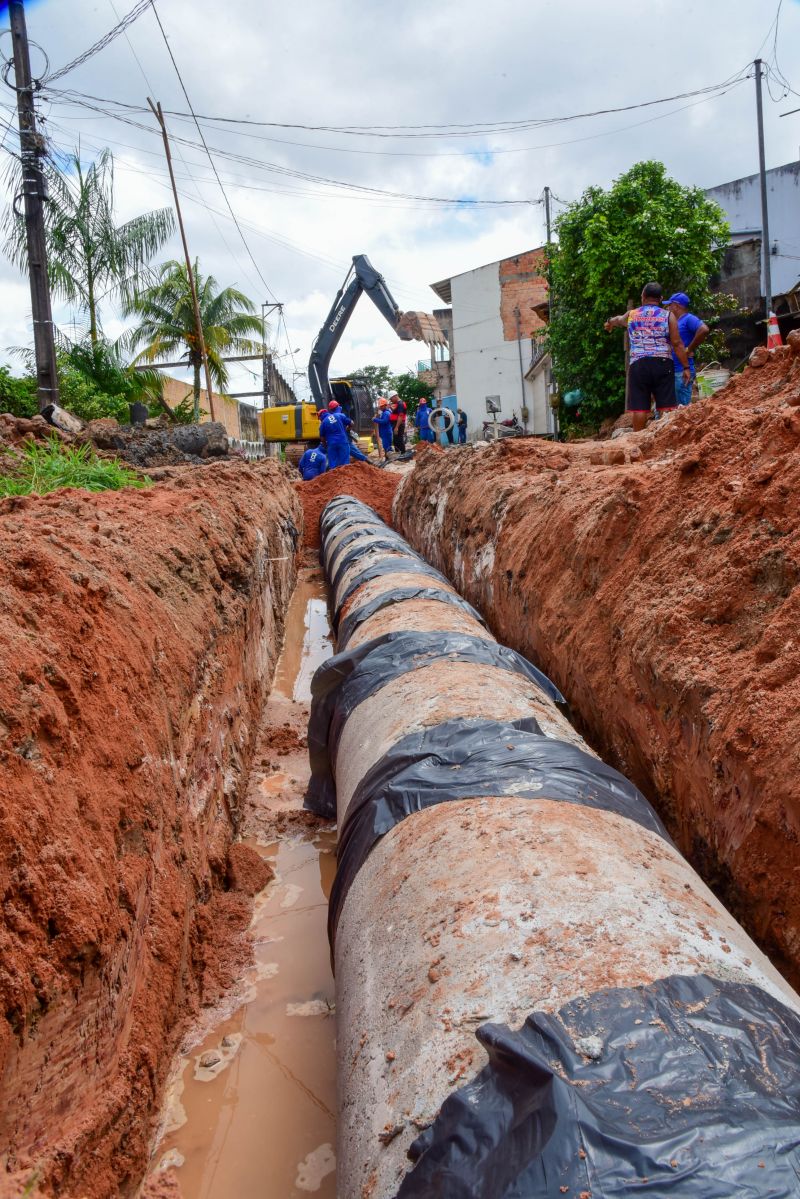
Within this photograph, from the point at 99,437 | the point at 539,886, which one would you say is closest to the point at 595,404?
the point at 99,437

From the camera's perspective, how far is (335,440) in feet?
46.5

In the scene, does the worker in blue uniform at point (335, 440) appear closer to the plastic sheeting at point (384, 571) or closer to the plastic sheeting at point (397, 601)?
the plastic sheeting at point (384, 571)

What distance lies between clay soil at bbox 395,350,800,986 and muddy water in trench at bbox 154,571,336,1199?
1211mm

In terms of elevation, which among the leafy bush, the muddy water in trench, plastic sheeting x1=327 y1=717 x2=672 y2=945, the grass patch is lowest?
the muddy water in trench

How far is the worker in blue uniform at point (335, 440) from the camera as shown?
46.2ft

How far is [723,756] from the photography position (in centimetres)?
200

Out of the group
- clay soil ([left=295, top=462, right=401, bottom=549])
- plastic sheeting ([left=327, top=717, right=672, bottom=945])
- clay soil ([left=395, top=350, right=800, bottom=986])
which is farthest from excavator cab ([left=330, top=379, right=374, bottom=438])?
plastic sheeting ([left=327, top=717, right=672, bottom=945])

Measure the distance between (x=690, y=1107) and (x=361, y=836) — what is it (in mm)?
1098

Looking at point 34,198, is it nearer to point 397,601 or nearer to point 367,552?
point 367,552

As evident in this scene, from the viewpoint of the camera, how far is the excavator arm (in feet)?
60.2

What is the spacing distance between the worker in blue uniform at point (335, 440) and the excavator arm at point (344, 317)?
4.98 metres

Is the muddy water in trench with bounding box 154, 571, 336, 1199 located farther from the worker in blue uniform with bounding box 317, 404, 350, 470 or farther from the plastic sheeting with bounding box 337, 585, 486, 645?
the worker in blue uniform with bounding box 317, 404, 350, 470

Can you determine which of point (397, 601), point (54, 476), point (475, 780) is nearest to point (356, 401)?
point (54, 476)

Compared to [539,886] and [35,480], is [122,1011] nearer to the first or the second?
[539,886]
